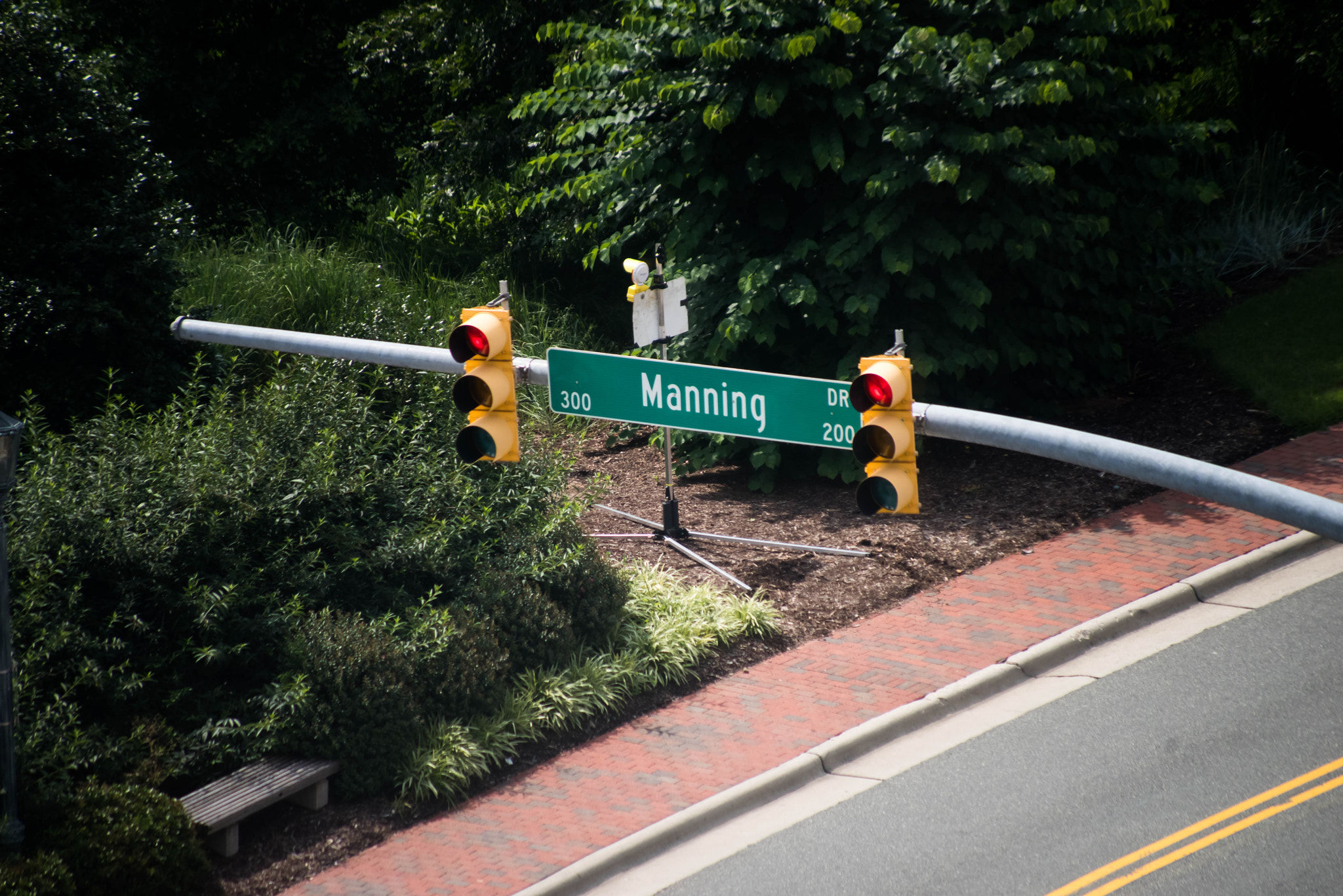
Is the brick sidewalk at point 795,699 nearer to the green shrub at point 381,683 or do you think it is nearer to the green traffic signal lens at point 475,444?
the green shrub at point 381,683

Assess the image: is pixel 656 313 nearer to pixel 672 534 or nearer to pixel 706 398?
pixel 672 534

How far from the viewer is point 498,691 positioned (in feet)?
28.5

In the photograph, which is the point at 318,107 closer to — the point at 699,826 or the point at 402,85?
the point at 402,85

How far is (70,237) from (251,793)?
6.82 meters

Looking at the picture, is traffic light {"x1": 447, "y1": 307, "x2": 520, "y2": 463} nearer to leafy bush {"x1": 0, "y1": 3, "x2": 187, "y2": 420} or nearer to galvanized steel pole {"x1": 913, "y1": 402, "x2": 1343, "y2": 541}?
galvanized steel pole {"x1": 913, "y1": 402, "x2": 1343, "y2": 541}

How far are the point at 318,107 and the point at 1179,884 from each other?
1618cm

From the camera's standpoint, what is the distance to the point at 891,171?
1141 centimetres

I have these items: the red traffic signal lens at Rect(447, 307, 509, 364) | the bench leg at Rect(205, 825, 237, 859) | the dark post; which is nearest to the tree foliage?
the red traffic signal lens at Rect(447, 307, 509, 364)

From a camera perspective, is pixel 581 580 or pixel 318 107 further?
pixel 318 107

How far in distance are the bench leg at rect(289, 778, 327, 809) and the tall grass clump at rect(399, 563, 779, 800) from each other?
1.57ft

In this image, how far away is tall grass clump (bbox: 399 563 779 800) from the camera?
26.3ft

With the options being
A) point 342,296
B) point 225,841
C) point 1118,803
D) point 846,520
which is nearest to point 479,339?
point 225,841

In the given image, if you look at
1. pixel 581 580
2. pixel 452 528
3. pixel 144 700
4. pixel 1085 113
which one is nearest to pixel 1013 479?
pixel 1085 113

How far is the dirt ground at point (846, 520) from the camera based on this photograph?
25.5ft
